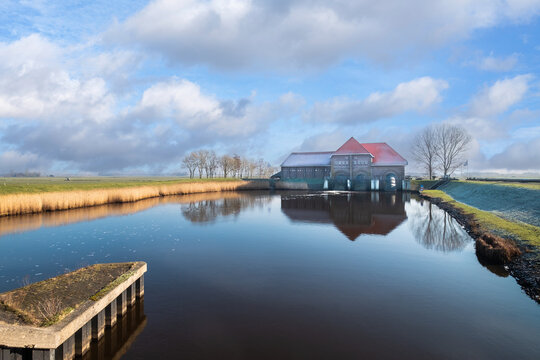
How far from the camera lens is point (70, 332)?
5.32 metres

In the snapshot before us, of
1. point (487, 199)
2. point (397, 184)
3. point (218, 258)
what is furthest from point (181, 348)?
point (397, 184)

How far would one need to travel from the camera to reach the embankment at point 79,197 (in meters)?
22.7

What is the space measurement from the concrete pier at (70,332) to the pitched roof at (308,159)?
196 ft

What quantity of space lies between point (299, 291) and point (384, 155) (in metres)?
59.1

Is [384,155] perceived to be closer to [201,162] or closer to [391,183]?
[391,183]

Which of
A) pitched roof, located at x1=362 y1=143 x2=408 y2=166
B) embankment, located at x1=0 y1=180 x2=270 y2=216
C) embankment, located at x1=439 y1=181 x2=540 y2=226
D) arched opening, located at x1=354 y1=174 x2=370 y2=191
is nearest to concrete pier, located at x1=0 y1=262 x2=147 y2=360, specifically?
embankment, located at x1=439 y1=181 x2=540 y2=226

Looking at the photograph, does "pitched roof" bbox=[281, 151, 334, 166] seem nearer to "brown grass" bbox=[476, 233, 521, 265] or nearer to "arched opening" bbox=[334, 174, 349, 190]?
"arched opening" bbox=[334, 174, 349, 190]

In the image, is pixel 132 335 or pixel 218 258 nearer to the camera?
pixel 132 335

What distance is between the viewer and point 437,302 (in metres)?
8.06

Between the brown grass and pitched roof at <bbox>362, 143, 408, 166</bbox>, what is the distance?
49.2 m

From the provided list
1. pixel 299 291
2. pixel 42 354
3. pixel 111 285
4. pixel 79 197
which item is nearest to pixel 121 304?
pixel 111 285

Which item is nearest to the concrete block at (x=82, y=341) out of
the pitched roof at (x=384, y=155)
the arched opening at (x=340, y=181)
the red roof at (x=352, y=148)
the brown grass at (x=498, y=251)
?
the brown grass at (x=498, y=251)

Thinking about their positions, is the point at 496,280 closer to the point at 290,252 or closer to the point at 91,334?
the point at 290,252

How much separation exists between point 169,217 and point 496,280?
19.7 m
